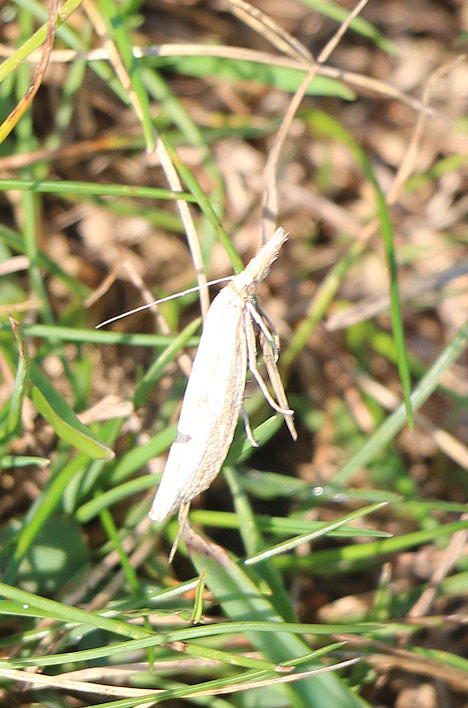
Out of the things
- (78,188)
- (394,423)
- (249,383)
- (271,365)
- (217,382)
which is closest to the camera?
(217,382)

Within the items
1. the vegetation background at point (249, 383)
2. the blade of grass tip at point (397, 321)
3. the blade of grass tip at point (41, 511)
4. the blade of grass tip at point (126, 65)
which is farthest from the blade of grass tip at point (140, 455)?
the blade of grass tip at point (126, 65)

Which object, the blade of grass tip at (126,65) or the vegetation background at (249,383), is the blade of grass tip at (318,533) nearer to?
the vegetation background at (249,383)

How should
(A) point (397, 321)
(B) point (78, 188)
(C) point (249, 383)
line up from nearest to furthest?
1. (B) point (78, 188)
2. (A) point (397, 321)
3. (C) point (249, 383)

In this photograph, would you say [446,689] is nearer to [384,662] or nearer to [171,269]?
[384,662]

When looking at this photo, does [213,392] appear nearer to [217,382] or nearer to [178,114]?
[217,382]

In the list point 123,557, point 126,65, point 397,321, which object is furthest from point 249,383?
point 126,65

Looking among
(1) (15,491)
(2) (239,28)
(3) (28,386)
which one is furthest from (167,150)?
(2) (239,28)

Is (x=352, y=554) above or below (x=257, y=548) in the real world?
below

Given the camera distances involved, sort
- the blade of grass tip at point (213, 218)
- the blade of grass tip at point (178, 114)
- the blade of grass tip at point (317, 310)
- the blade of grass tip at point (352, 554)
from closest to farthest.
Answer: the blade of grass tip at point (213, 218) → the blade of grass tip at point (352, 554) → the blade of grass tip at point (178, 114) → the blade of grass tip at point (317, 310)
